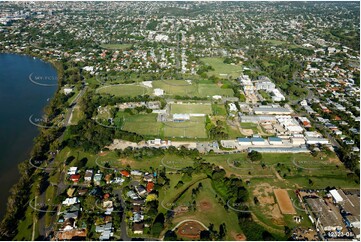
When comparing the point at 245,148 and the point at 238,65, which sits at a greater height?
the point at 245,148

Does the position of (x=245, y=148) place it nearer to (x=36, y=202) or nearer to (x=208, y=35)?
(x=36, y=202)

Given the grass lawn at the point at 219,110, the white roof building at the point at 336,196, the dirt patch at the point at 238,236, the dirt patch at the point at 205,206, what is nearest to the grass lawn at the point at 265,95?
the grass lawn at the point at 219,110

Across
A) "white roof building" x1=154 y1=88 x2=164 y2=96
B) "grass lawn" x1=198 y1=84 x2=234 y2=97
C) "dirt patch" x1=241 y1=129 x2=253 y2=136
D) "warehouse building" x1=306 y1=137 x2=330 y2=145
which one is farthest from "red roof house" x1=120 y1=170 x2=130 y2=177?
"grass lawn" x1=198 y1=84 x2=234 y2=97

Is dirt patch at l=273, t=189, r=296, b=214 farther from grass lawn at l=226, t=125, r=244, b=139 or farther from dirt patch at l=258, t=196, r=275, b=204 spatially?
grass lawn at l=226, t=125, r=244, b=139

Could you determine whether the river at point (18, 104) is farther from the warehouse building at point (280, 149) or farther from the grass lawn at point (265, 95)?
the grass lawn at point (265, 95)

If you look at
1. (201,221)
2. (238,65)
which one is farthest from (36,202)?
(238,65)

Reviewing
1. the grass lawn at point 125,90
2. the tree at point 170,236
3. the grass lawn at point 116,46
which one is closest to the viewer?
the tree at point 170,236
